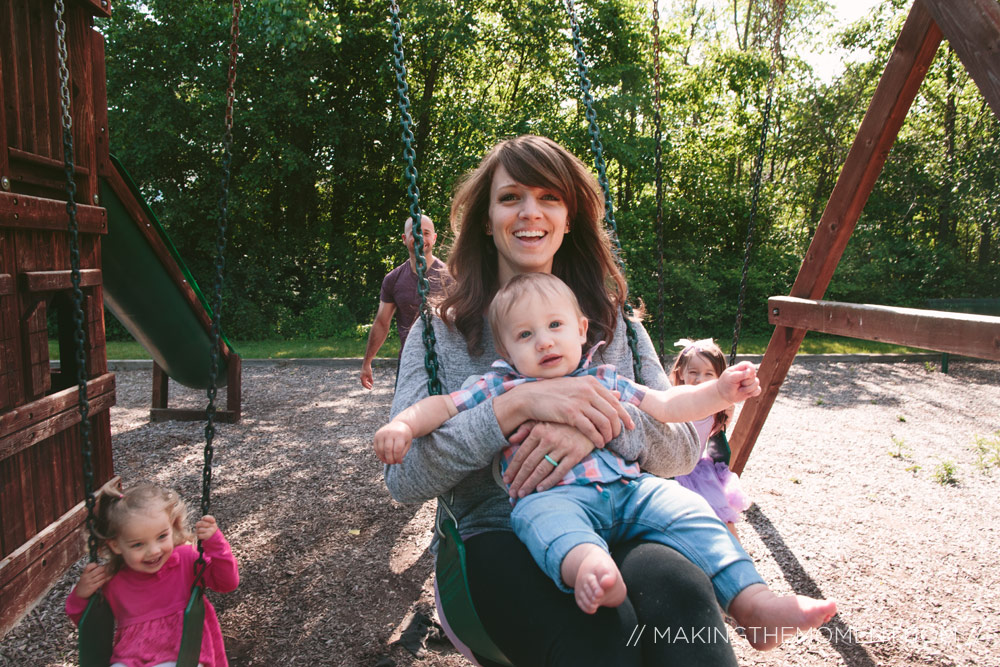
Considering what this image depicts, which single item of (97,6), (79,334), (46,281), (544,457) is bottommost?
(544,457)

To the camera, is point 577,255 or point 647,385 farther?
point 577,255

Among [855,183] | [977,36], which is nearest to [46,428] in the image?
[855,183]

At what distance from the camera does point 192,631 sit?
1865 mm

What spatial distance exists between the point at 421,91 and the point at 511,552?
14.0 meters

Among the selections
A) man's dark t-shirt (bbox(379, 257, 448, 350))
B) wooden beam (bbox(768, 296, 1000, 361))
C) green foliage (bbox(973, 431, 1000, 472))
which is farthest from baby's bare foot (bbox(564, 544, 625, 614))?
green foliage (bbox(973, 431, 1000, 472))

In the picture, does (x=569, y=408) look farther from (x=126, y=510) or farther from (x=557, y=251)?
(x=126, y=510)

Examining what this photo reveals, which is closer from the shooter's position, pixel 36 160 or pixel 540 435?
pixel 540 435

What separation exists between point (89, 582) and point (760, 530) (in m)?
3.37

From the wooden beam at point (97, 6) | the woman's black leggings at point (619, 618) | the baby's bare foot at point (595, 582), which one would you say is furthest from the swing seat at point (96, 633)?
the wooden beam at point (97, 6)

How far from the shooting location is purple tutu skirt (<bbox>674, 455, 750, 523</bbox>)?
8.84 feet

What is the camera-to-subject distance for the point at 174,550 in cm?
221

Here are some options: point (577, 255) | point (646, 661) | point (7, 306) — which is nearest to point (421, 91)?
point (7, 306)

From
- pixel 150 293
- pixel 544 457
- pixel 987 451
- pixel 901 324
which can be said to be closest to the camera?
pixel 544 457

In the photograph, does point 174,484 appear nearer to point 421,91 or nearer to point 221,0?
point 221,0
